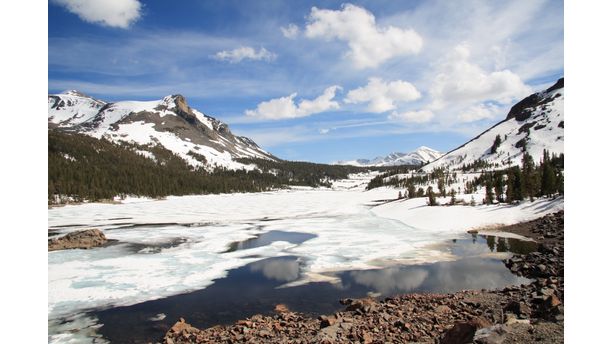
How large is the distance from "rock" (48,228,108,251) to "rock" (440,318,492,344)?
113 ft

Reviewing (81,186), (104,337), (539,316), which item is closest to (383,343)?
(539,316)

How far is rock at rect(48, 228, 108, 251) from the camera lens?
33.3m

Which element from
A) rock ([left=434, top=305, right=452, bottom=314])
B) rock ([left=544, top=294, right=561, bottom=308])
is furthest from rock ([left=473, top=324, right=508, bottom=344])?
rock ([left=434, top=305, right=452, bottom=314])

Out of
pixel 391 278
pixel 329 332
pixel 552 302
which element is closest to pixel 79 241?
pixel 391 278

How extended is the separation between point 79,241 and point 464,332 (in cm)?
3684

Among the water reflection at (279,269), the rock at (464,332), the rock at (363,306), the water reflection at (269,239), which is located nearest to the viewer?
the rock at (464,332)

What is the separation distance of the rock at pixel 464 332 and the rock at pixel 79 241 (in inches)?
1355

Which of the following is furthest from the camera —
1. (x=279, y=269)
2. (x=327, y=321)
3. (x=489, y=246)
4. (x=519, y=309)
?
(x=489, y=246)

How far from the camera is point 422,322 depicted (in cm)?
1377

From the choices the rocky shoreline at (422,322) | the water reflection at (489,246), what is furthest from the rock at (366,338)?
the water reflection at (489,246)

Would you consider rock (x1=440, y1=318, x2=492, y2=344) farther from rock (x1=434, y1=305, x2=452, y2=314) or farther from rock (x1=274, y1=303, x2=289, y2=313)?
rock (x1=274, y1=303, x2=289, y2=313)

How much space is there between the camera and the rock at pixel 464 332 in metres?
10.3

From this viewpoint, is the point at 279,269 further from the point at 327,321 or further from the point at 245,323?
the point at 327,321

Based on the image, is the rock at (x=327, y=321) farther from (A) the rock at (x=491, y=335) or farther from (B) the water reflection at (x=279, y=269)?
(B) the water reflection at (x=279, y=269)
